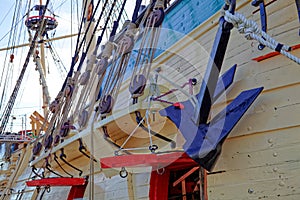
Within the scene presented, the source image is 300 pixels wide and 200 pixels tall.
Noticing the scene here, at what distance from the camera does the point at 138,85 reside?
3.04 metres

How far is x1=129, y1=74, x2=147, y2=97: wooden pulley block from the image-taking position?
3023mm

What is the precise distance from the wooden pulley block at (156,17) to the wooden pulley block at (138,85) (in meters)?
0.48

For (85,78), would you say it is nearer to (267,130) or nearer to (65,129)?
(65,129)

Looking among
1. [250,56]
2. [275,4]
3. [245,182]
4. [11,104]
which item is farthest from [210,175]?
[11,104]

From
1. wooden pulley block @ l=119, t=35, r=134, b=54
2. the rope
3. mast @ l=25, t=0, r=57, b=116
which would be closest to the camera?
the rope

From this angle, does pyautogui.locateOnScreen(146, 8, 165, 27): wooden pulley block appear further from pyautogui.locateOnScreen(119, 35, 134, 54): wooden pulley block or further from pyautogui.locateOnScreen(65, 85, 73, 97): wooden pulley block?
pyautogui.locateOnScreen(65, 85, 73, 97): wooden pulley block

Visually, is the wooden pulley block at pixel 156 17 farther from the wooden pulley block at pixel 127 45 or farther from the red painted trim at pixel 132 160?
the red painted trim at pixel 132 160

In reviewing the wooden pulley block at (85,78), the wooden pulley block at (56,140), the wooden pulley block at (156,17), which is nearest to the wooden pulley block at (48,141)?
the wooden pulley block at (56,140)

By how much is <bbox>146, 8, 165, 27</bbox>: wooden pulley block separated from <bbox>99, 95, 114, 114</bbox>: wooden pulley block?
74 centimetres

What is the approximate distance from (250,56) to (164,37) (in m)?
1.61

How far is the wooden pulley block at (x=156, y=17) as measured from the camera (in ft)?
10.8

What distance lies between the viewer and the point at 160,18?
3.28 meters

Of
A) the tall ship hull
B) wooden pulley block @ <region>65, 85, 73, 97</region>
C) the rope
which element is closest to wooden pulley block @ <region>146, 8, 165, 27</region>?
the tall ship hull

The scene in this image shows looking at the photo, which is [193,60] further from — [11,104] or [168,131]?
[11,104]
